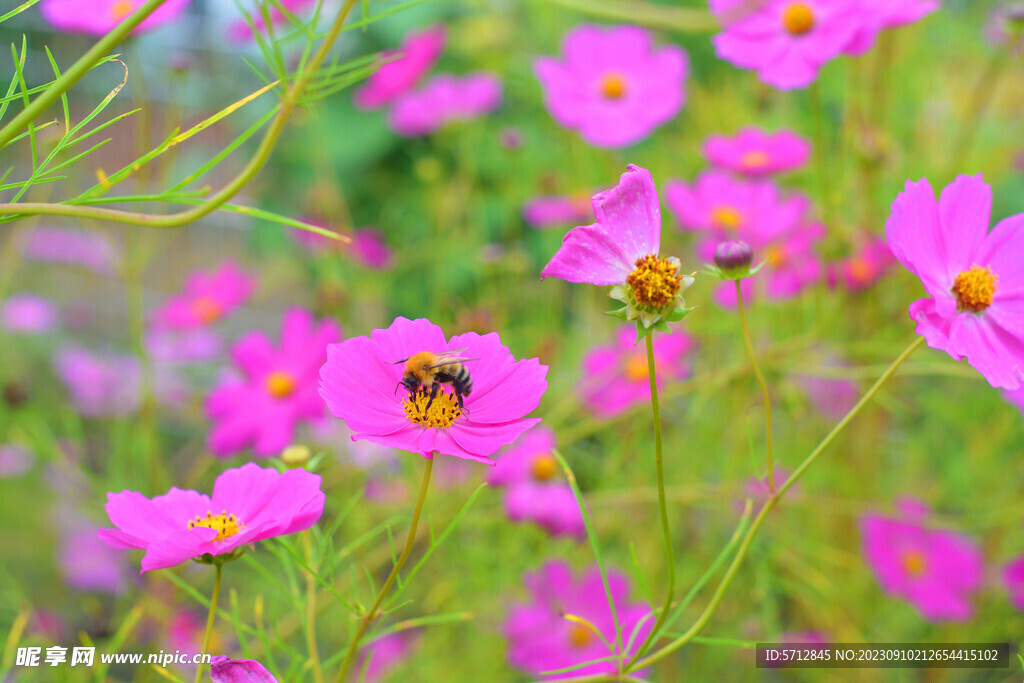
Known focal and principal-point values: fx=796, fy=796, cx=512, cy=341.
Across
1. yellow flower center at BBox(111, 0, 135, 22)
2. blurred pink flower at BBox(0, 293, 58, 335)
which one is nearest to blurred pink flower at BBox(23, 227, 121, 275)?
blurred pink flower at BBox(0, 293, 58, 335)

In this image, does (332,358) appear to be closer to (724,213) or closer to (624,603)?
(624,603)

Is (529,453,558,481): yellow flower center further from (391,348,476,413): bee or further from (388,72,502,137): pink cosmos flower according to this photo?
(388,72,502,137): pink cosmos flower

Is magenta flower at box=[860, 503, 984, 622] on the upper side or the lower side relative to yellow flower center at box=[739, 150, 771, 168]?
lower

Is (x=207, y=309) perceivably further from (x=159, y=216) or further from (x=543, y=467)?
(x=159, y=216)

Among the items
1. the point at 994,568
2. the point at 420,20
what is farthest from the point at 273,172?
the point at 994,568

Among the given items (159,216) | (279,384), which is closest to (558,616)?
(279,384)

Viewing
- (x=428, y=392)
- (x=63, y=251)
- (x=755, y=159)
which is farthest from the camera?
(x=63, y=251)

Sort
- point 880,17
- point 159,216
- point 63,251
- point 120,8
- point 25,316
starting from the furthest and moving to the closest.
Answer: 1. point 63,251
2. point 25,316
3. point 120,8
4. point 880,17
5. point 159,216
